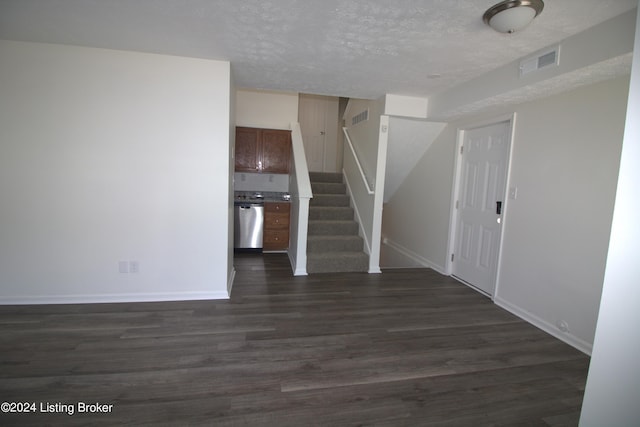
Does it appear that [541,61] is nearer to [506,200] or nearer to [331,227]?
[506,200]

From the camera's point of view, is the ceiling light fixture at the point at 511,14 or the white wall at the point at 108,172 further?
the white wall at the point at 108,172

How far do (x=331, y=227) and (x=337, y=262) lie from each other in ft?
2.24

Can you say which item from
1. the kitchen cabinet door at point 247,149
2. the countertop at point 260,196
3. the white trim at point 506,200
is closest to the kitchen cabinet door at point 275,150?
the kitchen cabinet door at point 247,149

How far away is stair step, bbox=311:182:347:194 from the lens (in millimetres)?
5564

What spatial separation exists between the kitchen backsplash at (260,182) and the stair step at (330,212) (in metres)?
1.07

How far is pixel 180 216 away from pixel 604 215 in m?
3.76

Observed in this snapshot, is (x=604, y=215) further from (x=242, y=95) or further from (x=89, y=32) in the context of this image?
(x=242, y=95)

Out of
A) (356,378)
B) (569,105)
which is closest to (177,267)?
(356,378)

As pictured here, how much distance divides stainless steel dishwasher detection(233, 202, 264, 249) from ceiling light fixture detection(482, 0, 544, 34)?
397 cm

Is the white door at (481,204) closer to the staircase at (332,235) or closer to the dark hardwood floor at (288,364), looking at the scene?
the dark hardwood floor at (288,364)

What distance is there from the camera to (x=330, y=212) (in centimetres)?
510

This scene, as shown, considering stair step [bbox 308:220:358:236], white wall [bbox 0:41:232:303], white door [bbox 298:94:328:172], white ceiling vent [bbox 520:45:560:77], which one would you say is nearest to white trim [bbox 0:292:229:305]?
white wall [bbox 0:41:232:303]

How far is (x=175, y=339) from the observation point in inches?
96.9

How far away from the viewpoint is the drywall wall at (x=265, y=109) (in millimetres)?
5363
